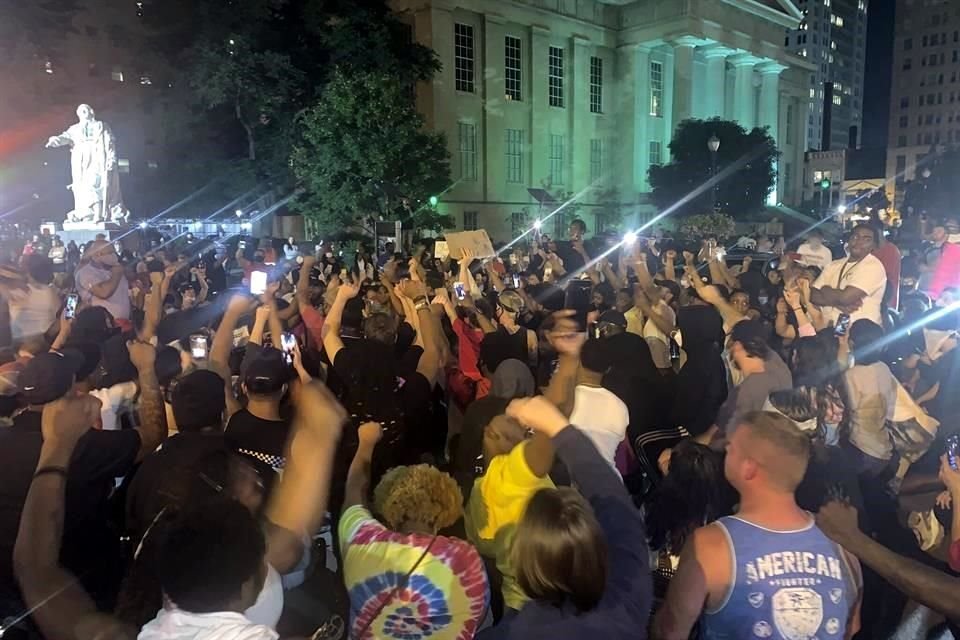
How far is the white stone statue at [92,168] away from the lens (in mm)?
19172

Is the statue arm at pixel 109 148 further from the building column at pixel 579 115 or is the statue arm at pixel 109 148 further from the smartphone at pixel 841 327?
the building column at pixel 579 115

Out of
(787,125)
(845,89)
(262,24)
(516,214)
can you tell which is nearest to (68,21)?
(262,24)

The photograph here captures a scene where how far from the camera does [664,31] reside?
45.2 m

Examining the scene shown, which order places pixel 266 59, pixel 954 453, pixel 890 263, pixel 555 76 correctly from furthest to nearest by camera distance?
pixel 555 76, pixel 266 59, pixel 890 263, pixel 954 453

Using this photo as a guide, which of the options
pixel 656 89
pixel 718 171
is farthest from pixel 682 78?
pixel 718 171

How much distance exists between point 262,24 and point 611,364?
28536 millimetres

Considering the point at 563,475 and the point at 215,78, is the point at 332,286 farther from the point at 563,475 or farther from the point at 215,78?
the point at 215,78

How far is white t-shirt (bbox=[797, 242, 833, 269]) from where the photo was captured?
32.5ft

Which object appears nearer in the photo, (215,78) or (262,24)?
(215,78)

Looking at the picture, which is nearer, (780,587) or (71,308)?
(780,587)

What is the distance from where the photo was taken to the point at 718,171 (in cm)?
4459

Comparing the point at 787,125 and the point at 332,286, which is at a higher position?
the point at 787,125

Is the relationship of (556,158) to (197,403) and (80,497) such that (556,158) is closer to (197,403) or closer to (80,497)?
(197,403)

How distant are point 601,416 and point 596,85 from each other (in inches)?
1868
